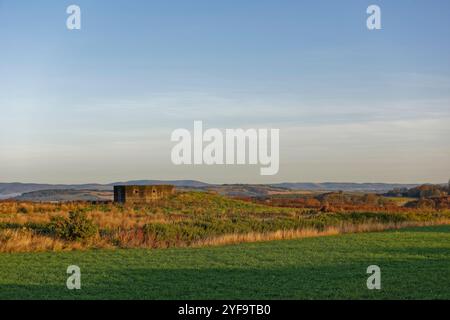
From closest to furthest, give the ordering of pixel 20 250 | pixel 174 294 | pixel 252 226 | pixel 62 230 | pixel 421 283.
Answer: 1. pixel 174 294
2. pixel 421 283
3. pixel 20 250
4. pixel 62 230
5. pixel 252 226

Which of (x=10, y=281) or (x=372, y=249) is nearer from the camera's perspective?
(x=10, y=281)

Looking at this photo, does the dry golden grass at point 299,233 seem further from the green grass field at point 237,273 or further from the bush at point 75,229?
the bush at point 75,229

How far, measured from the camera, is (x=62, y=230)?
25031 mm

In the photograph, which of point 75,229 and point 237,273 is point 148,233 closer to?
point 75,229

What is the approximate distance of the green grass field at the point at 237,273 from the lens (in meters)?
13.9

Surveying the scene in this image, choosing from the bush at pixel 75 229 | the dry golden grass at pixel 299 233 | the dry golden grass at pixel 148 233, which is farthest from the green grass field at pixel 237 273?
the dry golden grass at pixel 299 233

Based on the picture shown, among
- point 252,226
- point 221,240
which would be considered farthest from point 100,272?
point 252,226

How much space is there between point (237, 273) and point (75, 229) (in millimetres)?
10082

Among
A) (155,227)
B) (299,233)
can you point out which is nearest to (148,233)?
(155,227)

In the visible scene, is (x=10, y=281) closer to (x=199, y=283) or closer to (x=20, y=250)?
(x=199, y=283)

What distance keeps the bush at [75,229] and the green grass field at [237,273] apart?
2514 mm

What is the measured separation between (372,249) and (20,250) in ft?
41.2

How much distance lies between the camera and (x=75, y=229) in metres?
24.8
